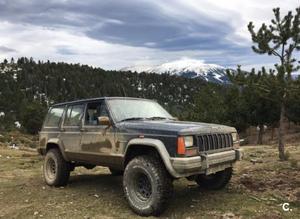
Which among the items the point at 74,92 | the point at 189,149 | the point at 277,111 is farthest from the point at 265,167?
the point at 74,92

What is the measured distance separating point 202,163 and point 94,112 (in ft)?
9.47

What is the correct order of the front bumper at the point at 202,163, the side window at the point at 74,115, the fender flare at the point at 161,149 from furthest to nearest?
the side window at the point at 74,115, the fender flare at the point at 161,149, the front bumper at the point at 202,163

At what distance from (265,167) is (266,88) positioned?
2.53m

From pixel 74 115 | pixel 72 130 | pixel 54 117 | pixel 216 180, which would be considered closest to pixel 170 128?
pixel 216 180

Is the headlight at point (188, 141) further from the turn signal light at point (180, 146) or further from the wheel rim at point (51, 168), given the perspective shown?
the wheel rim at point (51, 168)

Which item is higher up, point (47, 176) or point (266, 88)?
→ point (266, 88)

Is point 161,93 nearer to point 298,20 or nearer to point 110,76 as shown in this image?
point 110,76

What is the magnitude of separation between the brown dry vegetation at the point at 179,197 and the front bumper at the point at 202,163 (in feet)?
2.49

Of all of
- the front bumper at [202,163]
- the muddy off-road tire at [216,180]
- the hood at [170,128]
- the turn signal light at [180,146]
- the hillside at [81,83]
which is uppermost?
the hillside at [81,83]

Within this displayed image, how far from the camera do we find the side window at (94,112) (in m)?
8.38

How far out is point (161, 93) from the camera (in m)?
168

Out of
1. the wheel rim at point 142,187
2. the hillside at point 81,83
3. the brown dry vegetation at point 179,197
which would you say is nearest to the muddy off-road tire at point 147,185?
the wheel rim at point 142,187

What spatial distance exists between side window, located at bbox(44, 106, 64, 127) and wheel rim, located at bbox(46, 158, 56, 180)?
87 centimetres

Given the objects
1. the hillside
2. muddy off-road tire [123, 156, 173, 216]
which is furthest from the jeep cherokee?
the hillside
